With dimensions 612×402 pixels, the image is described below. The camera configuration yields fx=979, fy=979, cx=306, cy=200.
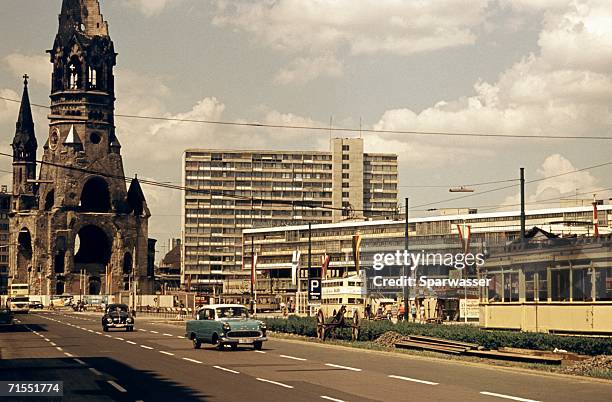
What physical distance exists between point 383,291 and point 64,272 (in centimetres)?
6304

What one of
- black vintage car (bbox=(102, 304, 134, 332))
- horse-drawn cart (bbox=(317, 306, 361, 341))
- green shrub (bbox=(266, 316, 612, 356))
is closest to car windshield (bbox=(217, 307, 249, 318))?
green shrub (bbox=(266, 316, 612, 356))

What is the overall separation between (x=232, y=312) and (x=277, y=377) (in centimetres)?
1438

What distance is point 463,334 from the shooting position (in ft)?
128

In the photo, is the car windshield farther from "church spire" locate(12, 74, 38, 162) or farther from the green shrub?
"church spire" locate(12, 74, 38, 162)

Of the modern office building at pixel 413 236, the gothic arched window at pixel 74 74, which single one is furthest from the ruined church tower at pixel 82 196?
the modern office building at pixel 413 236

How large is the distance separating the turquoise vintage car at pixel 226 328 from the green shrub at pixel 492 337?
6921mm

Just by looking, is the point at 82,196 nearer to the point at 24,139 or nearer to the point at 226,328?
the point at 24,139

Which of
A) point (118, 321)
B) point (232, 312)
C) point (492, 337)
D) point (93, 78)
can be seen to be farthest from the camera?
point (93, 78)

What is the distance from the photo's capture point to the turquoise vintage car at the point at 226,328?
3997 centimetres

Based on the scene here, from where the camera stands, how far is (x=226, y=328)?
39.9m

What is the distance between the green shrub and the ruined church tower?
128 m

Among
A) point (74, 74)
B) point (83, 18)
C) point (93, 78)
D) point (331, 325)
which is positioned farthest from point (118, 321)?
point (83, 18)

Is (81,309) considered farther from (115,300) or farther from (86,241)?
(86,241)

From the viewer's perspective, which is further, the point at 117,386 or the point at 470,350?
the point at 470,350
